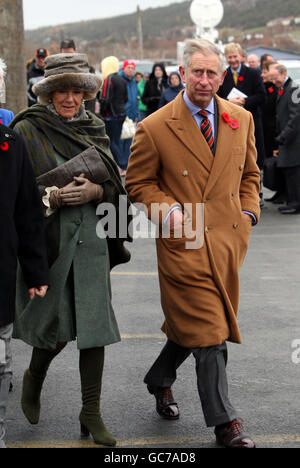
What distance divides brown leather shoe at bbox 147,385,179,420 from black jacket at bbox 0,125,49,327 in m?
1.07

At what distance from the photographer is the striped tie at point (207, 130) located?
4.12 meters

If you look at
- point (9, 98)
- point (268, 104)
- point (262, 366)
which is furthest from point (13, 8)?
point (262, 366)

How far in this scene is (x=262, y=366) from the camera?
205 inches

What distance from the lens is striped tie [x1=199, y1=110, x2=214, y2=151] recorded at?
4.12 m

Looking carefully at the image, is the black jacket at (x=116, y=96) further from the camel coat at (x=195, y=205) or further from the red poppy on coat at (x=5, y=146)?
the red poppy on coat at (x=5, y=146)

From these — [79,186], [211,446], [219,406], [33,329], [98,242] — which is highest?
[79,186]

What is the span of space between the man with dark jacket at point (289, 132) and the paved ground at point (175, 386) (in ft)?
12.4

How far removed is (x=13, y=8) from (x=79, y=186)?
5.76m

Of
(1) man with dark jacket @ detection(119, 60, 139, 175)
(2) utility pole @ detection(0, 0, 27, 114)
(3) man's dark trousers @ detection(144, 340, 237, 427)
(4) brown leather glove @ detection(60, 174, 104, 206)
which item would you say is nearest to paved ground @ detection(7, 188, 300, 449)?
(3) man's dark trousers @ detection(144, 340, 237, 427)

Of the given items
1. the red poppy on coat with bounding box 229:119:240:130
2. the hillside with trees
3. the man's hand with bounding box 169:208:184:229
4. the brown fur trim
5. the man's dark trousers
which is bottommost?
the hillside with trees

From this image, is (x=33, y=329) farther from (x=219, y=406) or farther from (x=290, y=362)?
(x=290, y=362)

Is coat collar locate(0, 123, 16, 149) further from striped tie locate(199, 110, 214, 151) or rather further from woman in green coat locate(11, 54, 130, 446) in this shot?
striped tie locate(199, 110, 214, 151)

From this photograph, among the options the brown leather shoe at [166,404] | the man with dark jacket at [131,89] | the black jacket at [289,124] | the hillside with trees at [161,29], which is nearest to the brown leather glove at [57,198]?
the brown leather shoe at [166,404]

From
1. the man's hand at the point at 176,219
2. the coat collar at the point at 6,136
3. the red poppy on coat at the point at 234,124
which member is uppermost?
the coat collar at the point at 6,136
